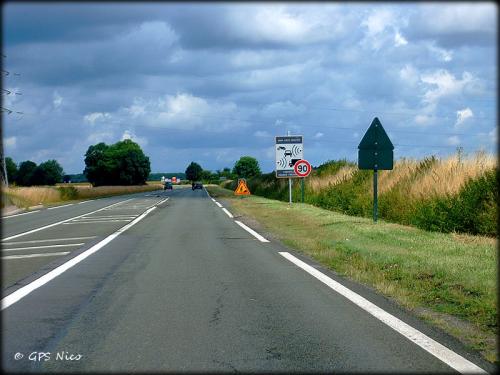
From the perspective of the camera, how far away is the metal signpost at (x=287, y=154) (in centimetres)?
3494

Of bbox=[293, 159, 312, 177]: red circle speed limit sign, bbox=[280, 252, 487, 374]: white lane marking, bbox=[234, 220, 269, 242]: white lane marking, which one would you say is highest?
bbox=[293, 159, 312, 177]: red circle speed limit sign

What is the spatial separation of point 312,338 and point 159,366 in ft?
5.81

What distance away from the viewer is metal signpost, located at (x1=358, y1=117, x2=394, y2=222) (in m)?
19.8

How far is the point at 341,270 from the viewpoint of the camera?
457 inches

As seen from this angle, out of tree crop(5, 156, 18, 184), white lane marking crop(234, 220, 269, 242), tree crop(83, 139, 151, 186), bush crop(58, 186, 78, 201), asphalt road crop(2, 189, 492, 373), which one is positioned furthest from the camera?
tree crop(83, 139, 151, 186)

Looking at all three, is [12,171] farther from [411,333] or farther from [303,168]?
[411,333]

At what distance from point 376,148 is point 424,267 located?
920cm

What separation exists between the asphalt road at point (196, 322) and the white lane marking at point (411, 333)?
0.33 ft

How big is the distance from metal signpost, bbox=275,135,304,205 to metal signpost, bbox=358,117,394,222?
48.5 feet

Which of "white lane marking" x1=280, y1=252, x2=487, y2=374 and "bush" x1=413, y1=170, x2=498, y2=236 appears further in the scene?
"bush" x1=413, y1=170, x2=498, y2=236

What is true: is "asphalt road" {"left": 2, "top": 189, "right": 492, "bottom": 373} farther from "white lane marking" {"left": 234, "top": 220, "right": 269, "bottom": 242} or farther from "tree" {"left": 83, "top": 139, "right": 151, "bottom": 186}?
"tree" {"left": 83, "top": 139, "right": 151, "bottom": 186}

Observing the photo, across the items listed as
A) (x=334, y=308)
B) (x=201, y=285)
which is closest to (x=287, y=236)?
(x=201, y=285)

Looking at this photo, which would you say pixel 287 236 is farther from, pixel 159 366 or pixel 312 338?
pixel 159 366

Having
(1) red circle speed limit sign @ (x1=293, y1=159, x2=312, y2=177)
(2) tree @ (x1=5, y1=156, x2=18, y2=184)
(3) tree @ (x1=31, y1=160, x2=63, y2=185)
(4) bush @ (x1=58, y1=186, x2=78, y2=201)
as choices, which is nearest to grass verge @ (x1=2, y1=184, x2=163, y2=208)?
(4) bush @ (x1=58, y1=186, x2=78, y2=201)
